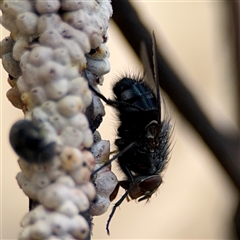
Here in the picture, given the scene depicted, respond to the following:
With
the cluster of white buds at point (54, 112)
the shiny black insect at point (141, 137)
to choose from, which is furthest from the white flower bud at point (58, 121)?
the shiny black insect at point (141, 137)

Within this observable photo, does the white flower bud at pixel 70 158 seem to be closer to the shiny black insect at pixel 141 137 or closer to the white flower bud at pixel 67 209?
the white flower bud at pixel 67 209

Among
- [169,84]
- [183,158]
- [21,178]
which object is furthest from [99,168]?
[183,158]

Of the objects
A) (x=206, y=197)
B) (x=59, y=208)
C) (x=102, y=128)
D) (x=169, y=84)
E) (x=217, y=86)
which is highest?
(x=59, y=208)

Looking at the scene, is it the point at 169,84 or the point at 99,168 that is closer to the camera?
the point at 99,168

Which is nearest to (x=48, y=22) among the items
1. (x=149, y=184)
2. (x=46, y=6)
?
(x=46, y=6)

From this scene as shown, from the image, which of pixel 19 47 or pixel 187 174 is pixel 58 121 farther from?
pixel 187 174

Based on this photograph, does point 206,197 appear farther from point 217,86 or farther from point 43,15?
point 43,15
